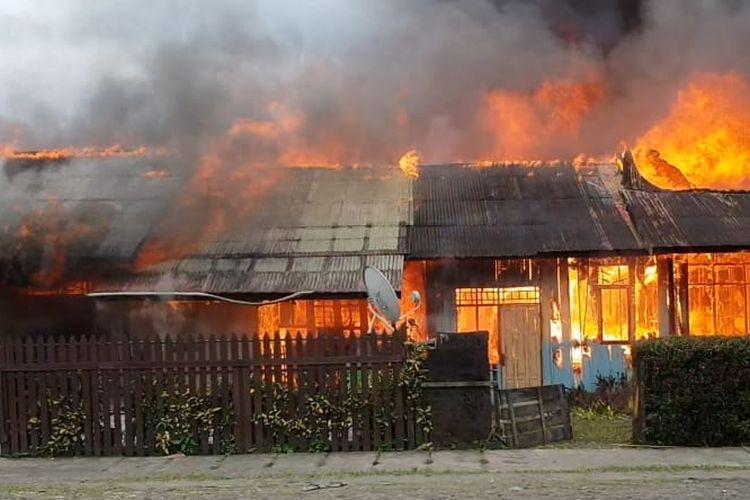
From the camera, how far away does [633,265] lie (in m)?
14.7

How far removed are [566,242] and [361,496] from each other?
7.27 metres

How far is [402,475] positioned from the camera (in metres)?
8.78

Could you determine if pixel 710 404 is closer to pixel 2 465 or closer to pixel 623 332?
pixel 623 332

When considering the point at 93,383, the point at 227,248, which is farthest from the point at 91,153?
the point at 93,383

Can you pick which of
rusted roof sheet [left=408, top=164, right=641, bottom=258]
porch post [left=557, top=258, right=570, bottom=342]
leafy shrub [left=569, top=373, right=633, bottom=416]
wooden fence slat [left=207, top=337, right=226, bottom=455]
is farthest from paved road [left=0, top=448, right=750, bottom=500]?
porch post [left=557, top=258, right=570, bottom=342]

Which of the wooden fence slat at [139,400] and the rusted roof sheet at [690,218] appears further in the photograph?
the rusted roof sheet at [690,218]

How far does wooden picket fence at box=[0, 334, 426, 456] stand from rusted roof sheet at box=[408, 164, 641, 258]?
4198 millimetres

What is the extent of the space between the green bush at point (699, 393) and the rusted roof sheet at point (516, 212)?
→ 390 centimetres

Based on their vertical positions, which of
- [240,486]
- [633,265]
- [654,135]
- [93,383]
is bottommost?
[240,486]

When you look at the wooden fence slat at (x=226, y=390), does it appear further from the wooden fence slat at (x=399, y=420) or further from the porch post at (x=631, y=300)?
the porch post at (x=631, y=300)

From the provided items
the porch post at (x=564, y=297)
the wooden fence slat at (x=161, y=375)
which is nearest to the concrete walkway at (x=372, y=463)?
the wooden fence slat at (x=161, y=375)

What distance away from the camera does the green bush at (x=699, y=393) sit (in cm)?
981

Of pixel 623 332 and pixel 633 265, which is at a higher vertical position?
pixel 633 265

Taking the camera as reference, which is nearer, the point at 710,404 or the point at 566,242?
the point at 710,404
